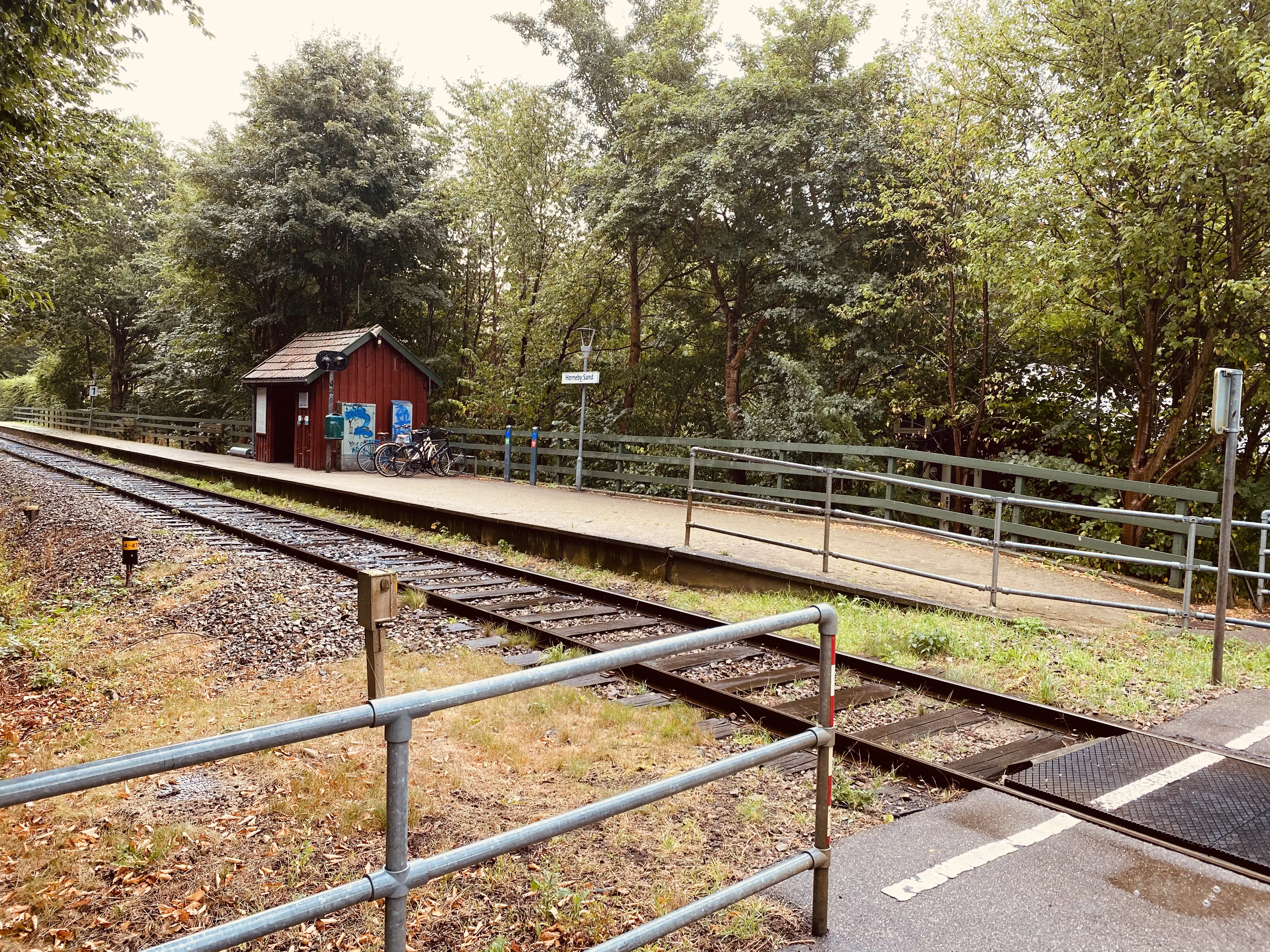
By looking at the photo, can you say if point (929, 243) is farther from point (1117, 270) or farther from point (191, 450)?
point (191, 450)

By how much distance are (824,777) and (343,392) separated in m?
20.9

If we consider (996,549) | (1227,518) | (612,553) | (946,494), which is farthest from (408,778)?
(946,494)

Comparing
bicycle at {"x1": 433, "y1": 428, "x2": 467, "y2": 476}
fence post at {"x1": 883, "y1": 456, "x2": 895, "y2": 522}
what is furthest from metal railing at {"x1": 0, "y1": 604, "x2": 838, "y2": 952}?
bicycle at {"x1": 433, "y1": 428, "x2": 467, "y2": 476}

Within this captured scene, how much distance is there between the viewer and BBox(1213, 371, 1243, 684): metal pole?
5.54 m

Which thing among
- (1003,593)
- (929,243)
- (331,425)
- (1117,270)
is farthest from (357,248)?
(1003,593)

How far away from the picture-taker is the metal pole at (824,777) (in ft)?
8.70

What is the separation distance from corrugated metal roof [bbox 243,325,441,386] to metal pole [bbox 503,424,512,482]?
4703mm

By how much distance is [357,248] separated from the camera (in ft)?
88.7

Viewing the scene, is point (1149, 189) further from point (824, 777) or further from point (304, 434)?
point (304, 434)

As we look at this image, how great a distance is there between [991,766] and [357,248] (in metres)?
26.5

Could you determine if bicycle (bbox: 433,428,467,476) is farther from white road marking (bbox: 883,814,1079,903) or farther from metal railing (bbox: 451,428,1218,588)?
white road marking (bbox: 883,814,1079,903)

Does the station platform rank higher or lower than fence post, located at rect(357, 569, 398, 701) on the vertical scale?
lower

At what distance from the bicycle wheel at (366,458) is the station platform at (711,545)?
3399mm

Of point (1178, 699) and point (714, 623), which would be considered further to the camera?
point (714, 623)
